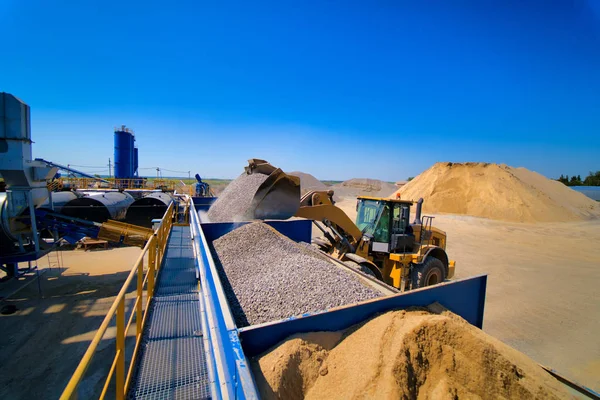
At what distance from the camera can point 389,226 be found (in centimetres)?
689

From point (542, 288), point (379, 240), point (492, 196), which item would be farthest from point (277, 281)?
point (492, 196)

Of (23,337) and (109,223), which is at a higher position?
(109,223)

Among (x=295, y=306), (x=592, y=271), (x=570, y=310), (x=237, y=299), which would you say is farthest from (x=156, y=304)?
(x=592, y=271)

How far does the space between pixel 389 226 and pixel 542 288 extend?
6.84 meters

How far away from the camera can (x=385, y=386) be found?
1937mm

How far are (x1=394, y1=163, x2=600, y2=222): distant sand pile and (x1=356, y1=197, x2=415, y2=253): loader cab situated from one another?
70.7ft

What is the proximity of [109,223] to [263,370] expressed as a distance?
34.0ft

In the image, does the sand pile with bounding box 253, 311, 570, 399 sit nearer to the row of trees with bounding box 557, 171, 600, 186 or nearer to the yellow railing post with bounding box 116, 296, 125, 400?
the yellow railing post with bounding box 116, 296, 125, 400

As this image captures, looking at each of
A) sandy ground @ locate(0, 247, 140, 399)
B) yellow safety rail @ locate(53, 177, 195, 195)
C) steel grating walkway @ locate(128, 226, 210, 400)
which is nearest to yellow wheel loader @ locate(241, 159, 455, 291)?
steel grating walkway @ locate(128, 226, 210, 400)

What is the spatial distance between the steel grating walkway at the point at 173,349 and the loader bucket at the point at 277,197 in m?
1.87

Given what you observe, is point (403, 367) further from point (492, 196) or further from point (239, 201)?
point (492, 196)

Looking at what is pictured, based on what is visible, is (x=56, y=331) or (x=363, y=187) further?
(x=363, y=187)

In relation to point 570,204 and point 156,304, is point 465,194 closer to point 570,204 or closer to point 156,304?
point 570,204

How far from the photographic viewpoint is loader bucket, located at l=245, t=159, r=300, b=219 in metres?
5.62
